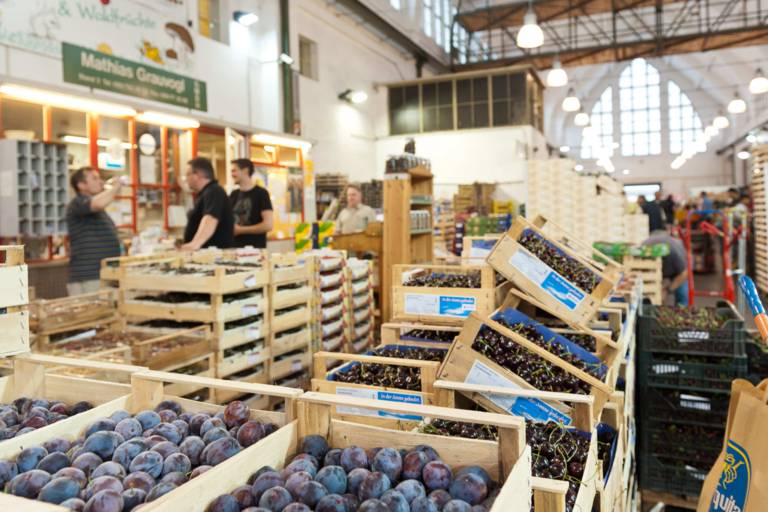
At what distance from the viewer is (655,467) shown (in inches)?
147

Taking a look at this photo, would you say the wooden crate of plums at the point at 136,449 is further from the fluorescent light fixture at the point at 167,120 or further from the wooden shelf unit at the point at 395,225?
the fluorescent light fixture at the point at 167,120

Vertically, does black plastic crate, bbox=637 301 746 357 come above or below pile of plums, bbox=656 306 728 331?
below

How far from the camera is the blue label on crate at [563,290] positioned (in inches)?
126

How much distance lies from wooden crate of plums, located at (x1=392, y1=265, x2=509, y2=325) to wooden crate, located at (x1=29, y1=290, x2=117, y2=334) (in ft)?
6.63

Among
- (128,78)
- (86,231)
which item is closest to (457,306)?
(86,231)

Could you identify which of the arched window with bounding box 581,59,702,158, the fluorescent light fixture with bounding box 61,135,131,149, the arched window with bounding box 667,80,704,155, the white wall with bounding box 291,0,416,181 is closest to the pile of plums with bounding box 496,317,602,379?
the fluorescent light fixture with bounding box 61,135,131,149

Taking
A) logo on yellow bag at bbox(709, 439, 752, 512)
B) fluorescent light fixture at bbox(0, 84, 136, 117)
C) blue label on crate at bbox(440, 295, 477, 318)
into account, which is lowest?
logo on yellow bag at bbox(709, 439, 752, 512)

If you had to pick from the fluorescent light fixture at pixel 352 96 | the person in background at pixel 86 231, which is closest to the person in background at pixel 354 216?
the person in background at pixel 86 231

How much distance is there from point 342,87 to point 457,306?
12.6 metres

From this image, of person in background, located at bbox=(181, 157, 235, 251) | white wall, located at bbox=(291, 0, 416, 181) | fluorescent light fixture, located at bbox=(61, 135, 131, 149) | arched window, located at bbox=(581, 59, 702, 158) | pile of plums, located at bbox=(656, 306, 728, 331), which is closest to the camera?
pile of plums, located at bbox=(656, 306, 728, 331)

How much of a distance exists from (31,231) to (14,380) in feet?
17.1

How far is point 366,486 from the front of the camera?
1236mm

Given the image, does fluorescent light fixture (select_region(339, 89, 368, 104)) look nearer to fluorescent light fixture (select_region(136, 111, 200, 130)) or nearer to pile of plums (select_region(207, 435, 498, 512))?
fluorescent light fixture (select_region(136, 111, 200, 130))

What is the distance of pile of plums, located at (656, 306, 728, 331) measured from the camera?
A: 3875 millimetres
